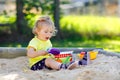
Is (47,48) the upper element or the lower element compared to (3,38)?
upper

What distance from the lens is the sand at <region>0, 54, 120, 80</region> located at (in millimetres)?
4484

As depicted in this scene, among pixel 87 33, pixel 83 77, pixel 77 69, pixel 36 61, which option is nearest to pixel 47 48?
pixel 36 61

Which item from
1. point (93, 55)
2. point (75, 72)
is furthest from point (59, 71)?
point (93, 55)

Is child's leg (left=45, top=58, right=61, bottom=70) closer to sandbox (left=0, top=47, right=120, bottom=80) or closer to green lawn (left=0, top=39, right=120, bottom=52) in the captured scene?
sandbox (left=0, top=47, right=120, bottom=80)

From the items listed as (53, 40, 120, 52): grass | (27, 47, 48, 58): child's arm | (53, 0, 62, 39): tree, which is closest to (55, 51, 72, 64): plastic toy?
(27, 47, 48, 58): child's arm

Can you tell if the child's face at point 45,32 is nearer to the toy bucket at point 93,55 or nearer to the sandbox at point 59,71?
the sandbox at point 59,71

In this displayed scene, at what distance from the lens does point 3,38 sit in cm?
918

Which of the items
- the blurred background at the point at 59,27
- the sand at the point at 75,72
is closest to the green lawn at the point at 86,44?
the blurred background at the point at 59,27

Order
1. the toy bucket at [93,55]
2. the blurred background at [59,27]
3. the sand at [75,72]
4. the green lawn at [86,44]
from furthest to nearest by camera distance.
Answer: the blurred background at [59,27] < the green lawn at [86,44] < the toy bucket at [93,55] < the sand at [75,72]

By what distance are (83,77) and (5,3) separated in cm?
908

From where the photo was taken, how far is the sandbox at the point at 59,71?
14.7 ft

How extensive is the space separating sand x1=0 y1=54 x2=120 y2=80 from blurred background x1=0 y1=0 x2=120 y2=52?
3.02 metres

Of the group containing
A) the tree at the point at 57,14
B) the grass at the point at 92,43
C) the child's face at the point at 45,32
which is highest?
the child's face at the point at 45,32

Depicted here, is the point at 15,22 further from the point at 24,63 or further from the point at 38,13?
the point at 24,63
